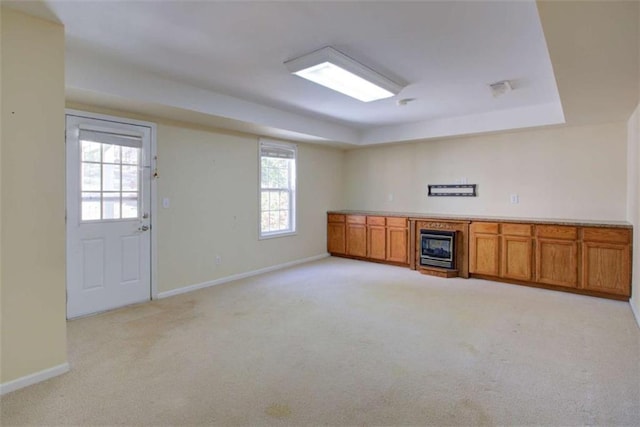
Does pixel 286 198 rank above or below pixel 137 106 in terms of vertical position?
below

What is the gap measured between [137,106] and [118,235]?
1421mm

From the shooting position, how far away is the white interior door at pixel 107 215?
140 inches

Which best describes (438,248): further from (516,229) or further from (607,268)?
(607,268)

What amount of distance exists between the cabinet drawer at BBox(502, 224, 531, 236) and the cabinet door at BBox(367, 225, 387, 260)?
190cm

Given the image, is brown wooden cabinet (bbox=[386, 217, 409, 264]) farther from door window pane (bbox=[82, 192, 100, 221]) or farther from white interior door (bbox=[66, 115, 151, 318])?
door window pane (bbox=[82, 192, 100, 221])

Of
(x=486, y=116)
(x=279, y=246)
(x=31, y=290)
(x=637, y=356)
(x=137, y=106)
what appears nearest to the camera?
(x=31, y=290)

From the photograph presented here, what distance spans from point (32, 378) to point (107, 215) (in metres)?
1.88

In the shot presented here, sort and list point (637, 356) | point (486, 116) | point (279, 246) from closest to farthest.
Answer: point (637, 356), point (486, 116), point (279, 246)

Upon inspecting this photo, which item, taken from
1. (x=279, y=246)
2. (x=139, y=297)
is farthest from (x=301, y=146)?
(x=139, y=297)

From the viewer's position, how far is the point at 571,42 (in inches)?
84.4

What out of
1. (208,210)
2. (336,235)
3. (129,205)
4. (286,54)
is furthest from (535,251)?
(129,205)

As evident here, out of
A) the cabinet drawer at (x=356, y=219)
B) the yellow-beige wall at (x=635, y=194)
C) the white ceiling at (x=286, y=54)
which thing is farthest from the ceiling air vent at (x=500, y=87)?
the cabinet drawer at (x=356, y=219)

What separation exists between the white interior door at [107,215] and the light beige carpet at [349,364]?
29 centimetres

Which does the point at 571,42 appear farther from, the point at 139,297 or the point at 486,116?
the point at 139,297
